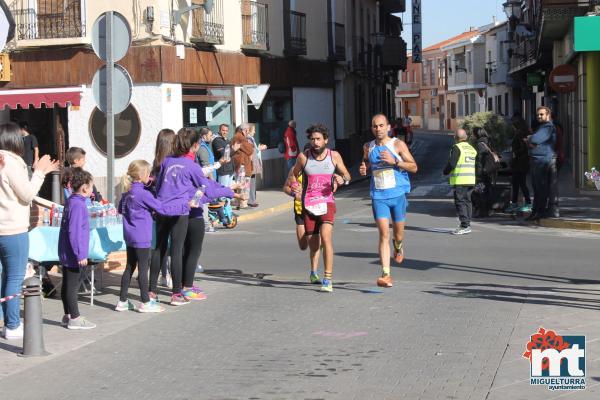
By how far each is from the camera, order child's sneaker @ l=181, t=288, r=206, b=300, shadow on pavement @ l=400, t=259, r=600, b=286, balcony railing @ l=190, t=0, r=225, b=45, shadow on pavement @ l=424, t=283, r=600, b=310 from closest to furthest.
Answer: shadow on pavement @ l=424, t=283, r=600, b=310, child's sneaker @ l=181, t=288, r=206, b=300, shadow on pavement @ l=400, t=259, r=600, b=286, balcony railing @ l=190, t=0, r=225, b=45

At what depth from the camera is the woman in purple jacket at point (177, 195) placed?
10734 millimetres

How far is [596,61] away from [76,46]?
1141cm

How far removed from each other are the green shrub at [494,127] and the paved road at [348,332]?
6.61 m

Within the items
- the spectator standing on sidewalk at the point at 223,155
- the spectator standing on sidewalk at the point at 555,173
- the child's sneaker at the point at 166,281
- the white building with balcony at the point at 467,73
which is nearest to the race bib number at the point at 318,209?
the child's sneaker at the point at 166,281

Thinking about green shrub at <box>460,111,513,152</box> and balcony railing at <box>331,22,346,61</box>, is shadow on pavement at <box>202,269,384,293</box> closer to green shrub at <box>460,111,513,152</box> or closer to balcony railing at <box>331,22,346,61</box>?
green shrub at <box>460,111,513,152</box>

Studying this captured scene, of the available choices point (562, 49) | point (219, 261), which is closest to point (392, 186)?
point (219, 261)

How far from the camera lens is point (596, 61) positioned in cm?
2394

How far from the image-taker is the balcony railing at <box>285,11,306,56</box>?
3189 centimetres

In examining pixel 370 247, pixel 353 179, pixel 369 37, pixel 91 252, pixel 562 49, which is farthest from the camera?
pixel 369 37

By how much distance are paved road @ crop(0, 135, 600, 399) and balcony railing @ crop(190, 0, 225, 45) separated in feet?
34.3

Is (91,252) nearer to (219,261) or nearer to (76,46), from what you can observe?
(219,261)

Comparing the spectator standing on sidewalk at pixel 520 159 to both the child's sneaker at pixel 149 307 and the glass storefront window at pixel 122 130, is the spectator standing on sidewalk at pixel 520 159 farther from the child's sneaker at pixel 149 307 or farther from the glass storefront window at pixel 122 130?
the child's sneaker at pixel 149 307

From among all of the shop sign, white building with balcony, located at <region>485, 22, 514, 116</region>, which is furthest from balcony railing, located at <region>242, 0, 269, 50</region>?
white building with balcony, located at <region>485, 22, 514, 116</region>

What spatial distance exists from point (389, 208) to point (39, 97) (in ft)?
43.3
